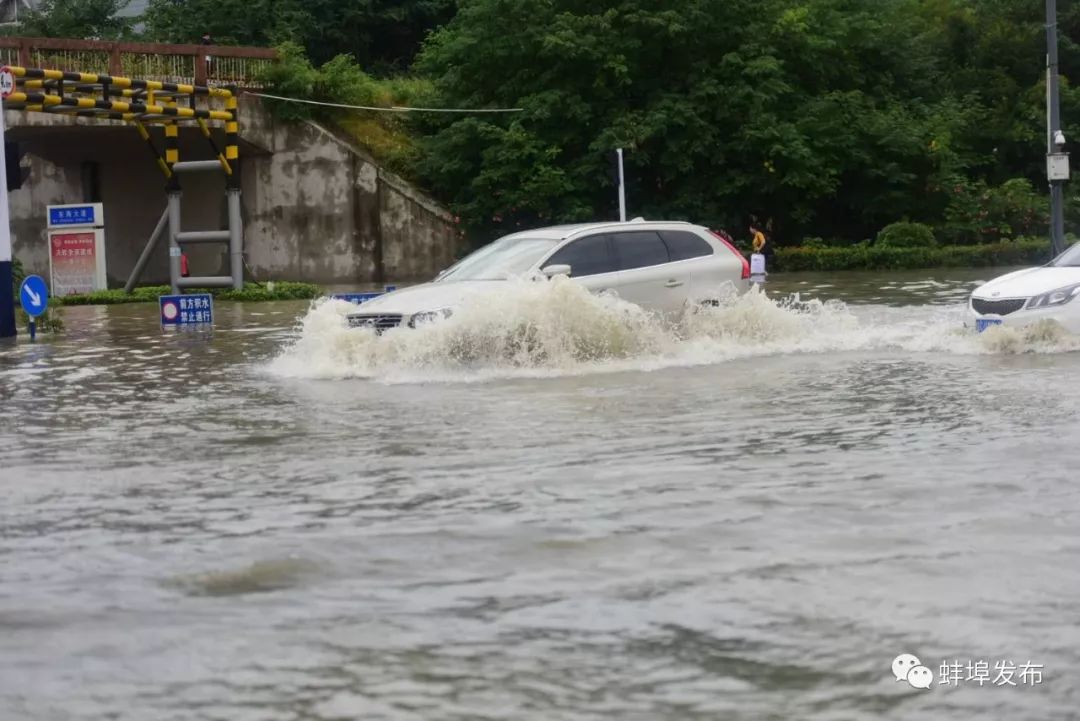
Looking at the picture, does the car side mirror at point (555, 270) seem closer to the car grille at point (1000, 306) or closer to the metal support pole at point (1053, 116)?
the car grille at point (1000, 306)

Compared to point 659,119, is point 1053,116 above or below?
below

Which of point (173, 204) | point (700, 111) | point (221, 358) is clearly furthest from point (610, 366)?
point (700, 111)

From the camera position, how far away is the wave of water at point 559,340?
14.7 m

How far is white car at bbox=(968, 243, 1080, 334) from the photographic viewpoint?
15.8 meters

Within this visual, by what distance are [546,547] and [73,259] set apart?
90.8 ft

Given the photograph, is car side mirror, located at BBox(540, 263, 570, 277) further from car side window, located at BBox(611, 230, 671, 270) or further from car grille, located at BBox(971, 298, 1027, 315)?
car grille, located at BBox(971, 298, 1027, 315)

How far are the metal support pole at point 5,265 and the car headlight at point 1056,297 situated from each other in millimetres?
12617

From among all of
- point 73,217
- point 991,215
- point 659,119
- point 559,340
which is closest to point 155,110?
point 73,217

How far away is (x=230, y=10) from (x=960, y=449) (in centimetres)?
4627

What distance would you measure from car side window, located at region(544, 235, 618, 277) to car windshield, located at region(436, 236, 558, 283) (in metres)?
0.15

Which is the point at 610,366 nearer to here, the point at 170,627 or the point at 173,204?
the point at 170,627

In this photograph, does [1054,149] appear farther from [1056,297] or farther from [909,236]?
[1056,297]

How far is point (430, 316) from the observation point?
1477 cm

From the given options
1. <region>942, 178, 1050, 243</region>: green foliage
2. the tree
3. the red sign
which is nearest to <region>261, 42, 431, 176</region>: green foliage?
the tree
